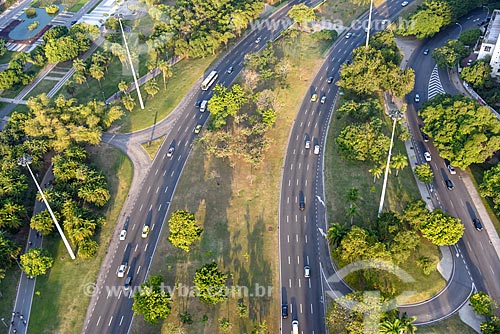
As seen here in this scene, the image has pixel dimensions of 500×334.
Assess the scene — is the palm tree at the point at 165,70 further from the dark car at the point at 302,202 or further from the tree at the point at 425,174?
the tree at the point at 425,174

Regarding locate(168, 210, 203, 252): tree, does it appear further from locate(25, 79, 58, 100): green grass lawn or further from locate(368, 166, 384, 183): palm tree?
locate(25, 79, 58, 100): green grass lawn

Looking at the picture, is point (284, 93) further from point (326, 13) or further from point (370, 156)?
point (326, 13)

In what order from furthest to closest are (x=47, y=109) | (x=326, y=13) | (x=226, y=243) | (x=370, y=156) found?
(x=326, y=13), (x=47, y=109), (x=370, y=156), (x=226, y=243)

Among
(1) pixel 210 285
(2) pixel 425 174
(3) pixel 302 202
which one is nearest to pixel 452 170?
(2) pixel 425 174

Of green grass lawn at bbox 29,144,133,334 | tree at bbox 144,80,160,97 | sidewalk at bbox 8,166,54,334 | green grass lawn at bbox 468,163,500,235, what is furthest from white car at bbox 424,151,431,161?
sidewalk at bbox 8,166,54,334

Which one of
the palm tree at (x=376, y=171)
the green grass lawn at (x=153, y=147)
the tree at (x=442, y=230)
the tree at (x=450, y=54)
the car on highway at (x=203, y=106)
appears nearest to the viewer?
the tree at (x=442, y=230)

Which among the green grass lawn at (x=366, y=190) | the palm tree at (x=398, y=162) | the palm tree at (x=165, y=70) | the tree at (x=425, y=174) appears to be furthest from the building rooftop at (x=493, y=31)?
the palm tree at (x=165, y=70)

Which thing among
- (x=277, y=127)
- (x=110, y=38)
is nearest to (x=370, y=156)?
(x=277, y=127)
